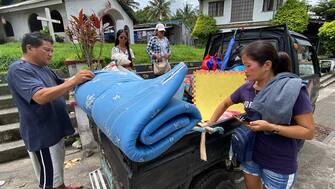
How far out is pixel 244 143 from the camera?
1565 mm

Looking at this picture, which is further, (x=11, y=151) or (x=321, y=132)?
(x=321, y=132)

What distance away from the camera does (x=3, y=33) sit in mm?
16531

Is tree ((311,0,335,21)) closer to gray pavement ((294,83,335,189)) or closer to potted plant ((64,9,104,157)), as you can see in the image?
gray pavement ((294,83,335,189))

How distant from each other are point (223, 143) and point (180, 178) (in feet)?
1.79

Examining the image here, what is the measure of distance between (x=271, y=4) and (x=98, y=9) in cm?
1394

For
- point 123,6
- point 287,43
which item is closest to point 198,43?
point 123,6

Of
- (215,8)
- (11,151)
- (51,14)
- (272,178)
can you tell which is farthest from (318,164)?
(215,8)

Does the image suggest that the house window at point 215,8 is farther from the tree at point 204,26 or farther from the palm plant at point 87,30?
the palm plant at point 87,30

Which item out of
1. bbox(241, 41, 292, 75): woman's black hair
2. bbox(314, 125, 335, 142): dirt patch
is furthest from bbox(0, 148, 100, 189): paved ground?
bbox(314, 125, 335, 142): dirt patch

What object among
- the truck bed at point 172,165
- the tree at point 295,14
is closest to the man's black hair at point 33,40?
the truck bed at point 172,165

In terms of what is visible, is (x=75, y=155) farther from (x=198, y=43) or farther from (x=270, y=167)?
(x=198, y=43)

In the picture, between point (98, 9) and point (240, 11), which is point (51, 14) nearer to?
point (98, 9)

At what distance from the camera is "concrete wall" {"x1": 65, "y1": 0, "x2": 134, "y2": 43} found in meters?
13.4

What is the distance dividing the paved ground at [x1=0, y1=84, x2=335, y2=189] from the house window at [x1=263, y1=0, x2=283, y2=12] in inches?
654
